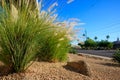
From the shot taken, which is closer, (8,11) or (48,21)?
(8,11)

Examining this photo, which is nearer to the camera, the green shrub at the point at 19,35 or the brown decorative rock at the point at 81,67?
the green shrub at the point at 19,35

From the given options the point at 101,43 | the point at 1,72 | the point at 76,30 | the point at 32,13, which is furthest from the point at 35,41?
the point at 101,43

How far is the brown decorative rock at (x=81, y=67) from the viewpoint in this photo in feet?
20.5

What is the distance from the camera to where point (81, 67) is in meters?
6.51

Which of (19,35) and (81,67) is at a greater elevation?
(19,35)

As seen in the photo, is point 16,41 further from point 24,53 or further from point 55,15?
point 55,15

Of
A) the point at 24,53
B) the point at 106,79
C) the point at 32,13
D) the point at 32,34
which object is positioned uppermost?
the point at 32,13

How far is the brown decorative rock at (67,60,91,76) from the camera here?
6259mm

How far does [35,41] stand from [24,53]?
34 cm

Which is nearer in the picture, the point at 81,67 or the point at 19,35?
the point at 19,35

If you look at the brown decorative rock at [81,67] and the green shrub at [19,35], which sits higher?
the green shrub at [19,35]

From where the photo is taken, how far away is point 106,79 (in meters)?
6.27

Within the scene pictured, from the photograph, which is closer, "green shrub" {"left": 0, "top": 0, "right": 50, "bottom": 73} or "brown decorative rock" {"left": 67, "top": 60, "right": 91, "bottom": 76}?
"green shrub" {"left": 0, "top": 0, "right": 50, "bottom": 73}

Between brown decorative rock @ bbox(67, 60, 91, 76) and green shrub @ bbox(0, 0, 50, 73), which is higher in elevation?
green shrub @ bbox(0, 0, 50, 73)
